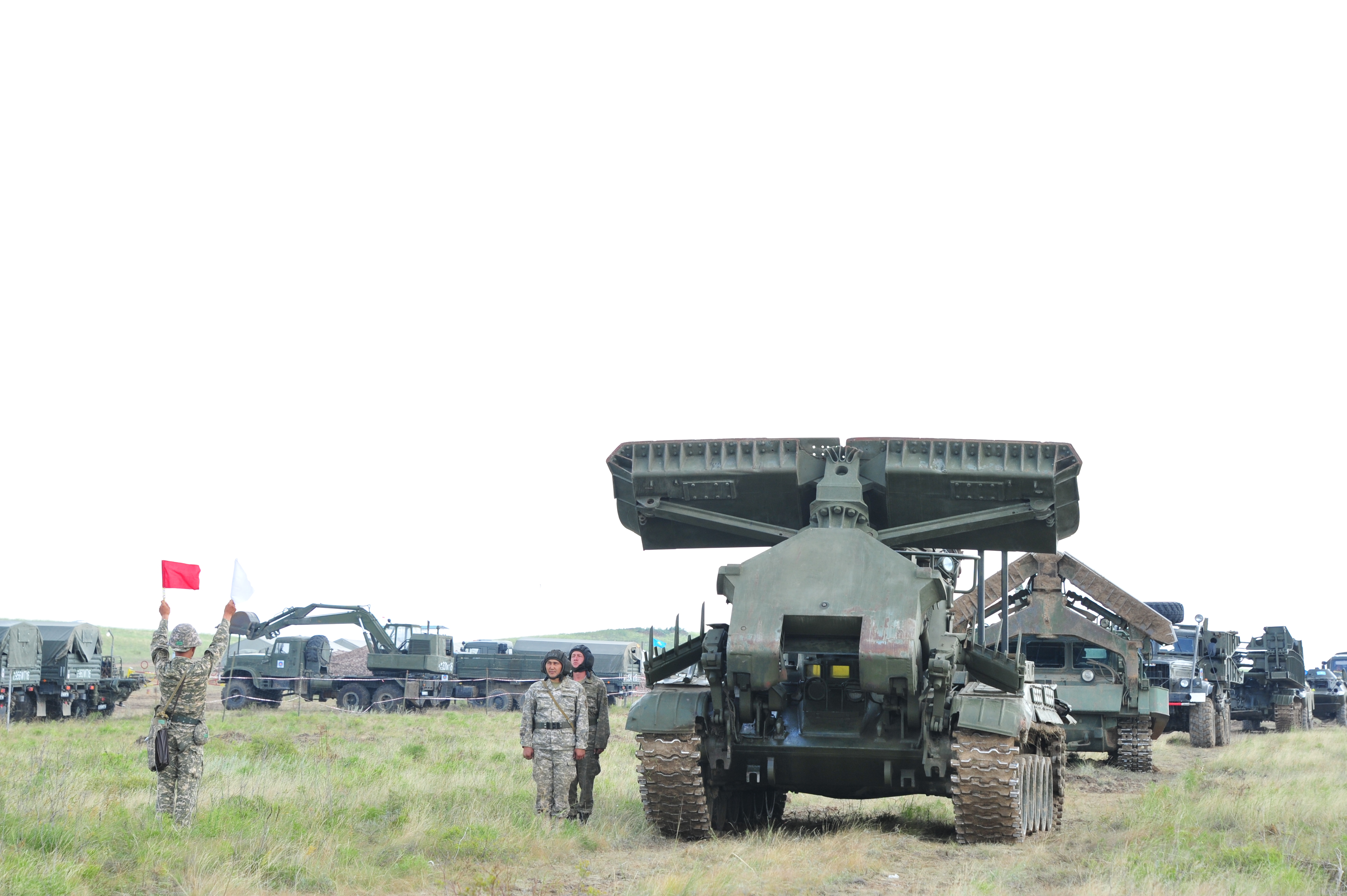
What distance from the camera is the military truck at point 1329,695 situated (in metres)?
39.2

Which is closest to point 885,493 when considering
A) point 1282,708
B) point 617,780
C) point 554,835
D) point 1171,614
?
point 554,835

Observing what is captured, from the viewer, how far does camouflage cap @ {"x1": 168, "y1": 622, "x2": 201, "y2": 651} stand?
9836mm

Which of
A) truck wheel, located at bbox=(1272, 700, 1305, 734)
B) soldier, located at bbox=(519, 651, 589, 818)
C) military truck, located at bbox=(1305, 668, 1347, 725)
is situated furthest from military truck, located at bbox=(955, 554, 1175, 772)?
military truck, located at bbox=(1305, 668, 1347, 725)

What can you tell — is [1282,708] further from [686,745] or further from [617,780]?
[686,745]

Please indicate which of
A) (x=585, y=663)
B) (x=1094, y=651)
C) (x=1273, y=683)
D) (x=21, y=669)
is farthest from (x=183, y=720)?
(x=1273, y=683)

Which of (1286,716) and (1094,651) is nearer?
(1094,651)

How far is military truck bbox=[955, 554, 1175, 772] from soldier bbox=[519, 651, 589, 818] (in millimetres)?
9062

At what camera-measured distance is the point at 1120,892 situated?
779cm

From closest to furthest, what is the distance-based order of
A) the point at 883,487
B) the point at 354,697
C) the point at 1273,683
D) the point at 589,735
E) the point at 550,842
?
the point at 550,842 → the point at 883,487 → the point at 589,735 → the point at 1273,683 → the point at 354,697

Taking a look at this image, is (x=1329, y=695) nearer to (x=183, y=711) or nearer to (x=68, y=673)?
(x=68, y=673)

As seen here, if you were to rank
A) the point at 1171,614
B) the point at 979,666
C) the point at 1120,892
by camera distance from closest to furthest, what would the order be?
1. the point at 1120,892
2. the point at 979,666
3. the point at 1171,614

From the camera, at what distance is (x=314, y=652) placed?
38.6 m

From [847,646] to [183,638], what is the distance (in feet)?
17.0

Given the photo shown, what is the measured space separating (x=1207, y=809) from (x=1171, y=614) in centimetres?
1644
